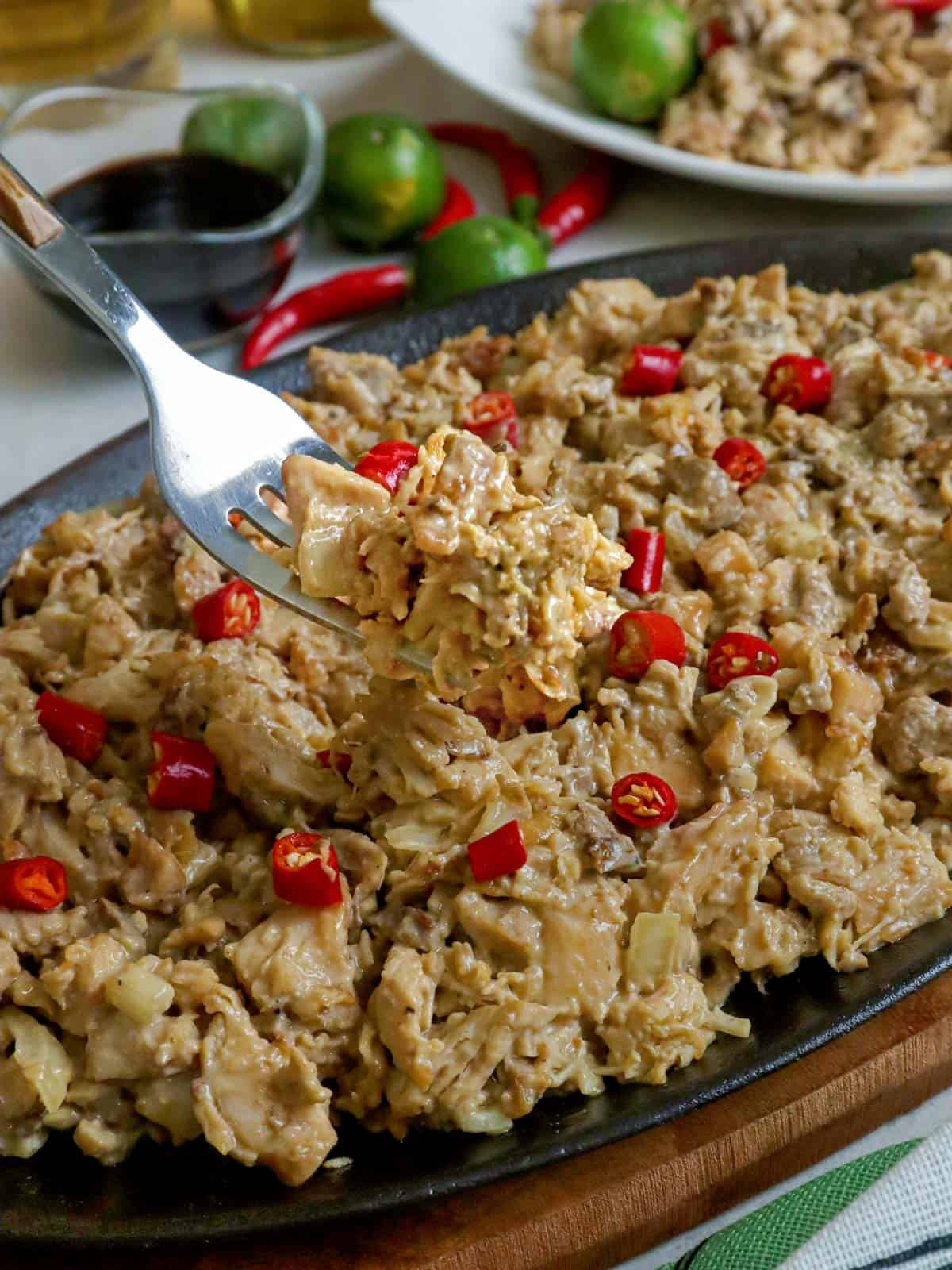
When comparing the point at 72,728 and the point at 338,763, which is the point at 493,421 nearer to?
the point at 338,763

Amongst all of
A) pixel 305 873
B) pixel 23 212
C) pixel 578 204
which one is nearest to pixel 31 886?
pixel 305 873

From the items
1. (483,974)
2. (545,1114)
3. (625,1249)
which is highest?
(483,974)

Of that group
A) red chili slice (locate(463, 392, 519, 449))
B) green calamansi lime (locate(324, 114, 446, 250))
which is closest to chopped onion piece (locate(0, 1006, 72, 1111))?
red chili slice (locate(463, 392, 519, 449))

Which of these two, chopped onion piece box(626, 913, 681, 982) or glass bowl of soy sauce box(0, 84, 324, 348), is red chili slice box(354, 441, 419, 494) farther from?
glass bowl of soy sauce box(0, 84, 324, 348)

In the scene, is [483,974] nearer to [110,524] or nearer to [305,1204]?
[305,1204]

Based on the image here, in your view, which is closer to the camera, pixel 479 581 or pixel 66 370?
pixel 479 581

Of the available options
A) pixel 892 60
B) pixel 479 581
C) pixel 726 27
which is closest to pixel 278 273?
pixel 726 27
